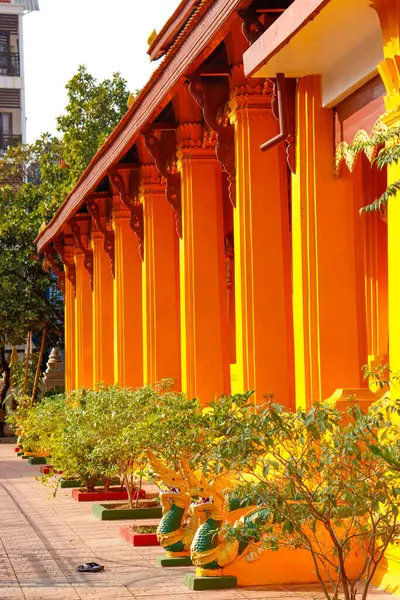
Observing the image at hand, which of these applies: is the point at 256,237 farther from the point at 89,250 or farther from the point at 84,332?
the point at 84,332

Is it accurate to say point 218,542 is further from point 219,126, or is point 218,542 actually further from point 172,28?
point 172,28

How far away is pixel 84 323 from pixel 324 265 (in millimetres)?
16556

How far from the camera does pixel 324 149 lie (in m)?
10.4

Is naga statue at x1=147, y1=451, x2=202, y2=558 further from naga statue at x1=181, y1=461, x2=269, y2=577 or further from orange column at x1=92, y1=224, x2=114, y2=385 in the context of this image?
orange column at x1=92, y1=224, x2=114, y2=385

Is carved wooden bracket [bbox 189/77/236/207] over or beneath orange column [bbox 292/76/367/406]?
over

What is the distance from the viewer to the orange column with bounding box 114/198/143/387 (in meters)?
20.3

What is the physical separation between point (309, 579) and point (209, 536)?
831 mm

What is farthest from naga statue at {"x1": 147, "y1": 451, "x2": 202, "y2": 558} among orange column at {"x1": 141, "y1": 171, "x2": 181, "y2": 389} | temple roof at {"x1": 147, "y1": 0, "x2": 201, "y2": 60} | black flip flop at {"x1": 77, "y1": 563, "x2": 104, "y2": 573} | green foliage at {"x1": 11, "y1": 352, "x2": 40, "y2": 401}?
green foliage at {"x1": 11, "y1": 352, "x2": 40, "y2": 401}

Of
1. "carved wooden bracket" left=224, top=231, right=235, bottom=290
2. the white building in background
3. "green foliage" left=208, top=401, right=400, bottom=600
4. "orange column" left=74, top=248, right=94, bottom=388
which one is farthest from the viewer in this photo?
the white building in background

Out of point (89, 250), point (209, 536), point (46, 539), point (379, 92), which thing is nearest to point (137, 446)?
point (46, 539)

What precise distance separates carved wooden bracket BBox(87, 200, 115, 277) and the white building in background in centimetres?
3569

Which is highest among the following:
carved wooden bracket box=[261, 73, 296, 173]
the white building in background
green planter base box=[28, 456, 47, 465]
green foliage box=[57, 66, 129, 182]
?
the white building in background

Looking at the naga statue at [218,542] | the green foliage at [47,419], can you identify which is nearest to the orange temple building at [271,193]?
the naga statue at [218,542]

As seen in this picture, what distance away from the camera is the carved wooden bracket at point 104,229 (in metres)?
21.9
